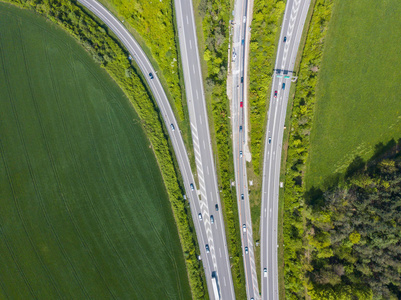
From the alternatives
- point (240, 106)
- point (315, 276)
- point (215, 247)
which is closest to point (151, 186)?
point (215, 247)

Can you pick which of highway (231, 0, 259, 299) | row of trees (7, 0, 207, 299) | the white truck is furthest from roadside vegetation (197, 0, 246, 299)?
row of trees (7, 0, 207, 299)


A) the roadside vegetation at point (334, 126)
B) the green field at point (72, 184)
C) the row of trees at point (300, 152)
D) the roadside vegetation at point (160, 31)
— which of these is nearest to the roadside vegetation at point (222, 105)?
the roadside vegetation at point (160, 31)

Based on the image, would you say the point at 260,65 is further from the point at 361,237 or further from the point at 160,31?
the point at 361,237

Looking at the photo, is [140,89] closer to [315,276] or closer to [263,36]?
[263,36]

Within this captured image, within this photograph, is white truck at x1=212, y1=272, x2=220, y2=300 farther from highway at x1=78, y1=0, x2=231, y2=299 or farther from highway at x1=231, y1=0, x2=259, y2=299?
highway at x1=231, y1=0, x2=259, y2=299

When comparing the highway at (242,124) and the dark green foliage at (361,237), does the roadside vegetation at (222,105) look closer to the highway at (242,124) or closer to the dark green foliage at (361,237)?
the highway at (242,124)

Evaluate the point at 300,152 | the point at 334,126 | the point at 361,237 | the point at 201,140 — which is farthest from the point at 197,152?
the point at 361,237
